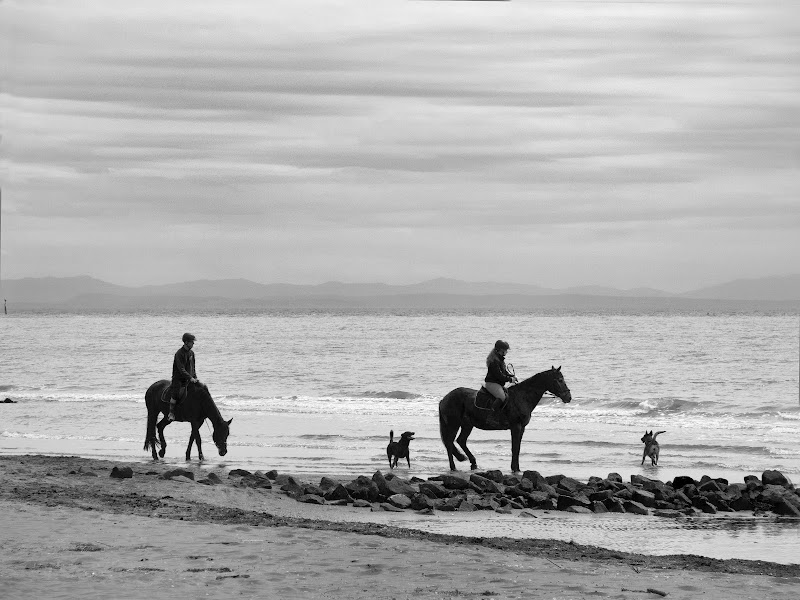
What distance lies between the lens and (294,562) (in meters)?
10.0

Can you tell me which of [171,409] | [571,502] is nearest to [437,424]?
[171,409]

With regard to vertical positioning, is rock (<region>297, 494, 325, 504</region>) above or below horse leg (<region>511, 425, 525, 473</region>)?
below

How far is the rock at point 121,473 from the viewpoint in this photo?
51.3 ft

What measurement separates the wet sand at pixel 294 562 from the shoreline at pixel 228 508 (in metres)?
0.04

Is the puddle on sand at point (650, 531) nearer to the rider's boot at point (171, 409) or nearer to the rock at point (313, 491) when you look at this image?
the rock at point (313, 491)

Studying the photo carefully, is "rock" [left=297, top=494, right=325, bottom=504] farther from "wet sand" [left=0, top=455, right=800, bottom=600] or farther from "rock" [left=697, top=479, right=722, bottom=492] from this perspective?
"rock" [left=697, top=479, right=722, bottom=492]

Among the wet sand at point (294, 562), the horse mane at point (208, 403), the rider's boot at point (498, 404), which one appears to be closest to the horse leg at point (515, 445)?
the rider's boot at point (498, 404)

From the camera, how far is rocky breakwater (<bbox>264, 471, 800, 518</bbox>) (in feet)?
47.9

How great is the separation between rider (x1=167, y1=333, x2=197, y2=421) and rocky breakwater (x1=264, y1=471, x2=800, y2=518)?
3.66m

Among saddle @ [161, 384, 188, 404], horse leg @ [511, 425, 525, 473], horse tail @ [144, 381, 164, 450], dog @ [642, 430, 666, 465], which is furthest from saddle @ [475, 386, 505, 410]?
horse tail @ [144, 381, 164, 450]

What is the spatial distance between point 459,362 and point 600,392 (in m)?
22.4

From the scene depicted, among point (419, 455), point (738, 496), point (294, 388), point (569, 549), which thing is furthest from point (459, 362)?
point (569, 549)

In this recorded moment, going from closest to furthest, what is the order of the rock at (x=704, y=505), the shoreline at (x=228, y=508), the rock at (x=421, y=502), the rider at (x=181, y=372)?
the shoreline at (x=228, y=508) → the rock at (x=421, y=502) → the rock at (x=704, y=505) → the rider at (x=181, y=372)

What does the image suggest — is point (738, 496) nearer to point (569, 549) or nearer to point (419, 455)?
point (569, 549)
